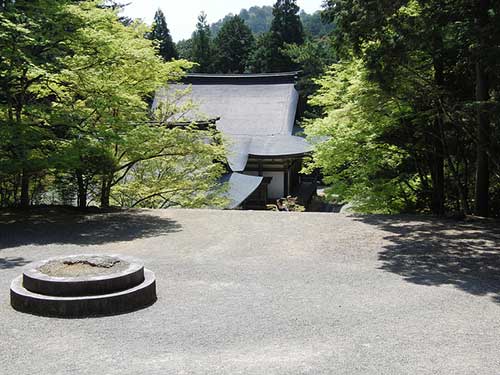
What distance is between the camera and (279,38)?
33781 mm

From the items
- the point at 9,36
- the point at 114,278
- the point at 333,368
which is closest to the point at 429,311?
the point at 333,368

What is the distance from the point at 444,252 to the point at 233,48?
3303 cm

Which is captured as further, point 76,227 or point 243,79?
point 243,79

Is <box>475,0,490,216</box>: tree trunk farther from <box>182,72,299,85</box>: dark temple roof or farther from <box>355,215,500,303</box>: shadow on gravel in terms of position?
<box>182,72,299,85</box>: dark temple roof

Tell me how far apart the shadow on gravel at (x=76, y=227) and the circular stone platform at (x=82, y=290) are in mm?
2472

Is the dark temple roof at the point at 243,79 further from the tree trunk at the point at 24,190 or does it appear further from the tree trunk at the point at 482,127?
the tree trunk at the point at 482,127

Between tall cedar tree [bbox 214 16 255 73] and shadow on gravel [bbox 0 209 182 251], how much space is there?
28972 millimetres

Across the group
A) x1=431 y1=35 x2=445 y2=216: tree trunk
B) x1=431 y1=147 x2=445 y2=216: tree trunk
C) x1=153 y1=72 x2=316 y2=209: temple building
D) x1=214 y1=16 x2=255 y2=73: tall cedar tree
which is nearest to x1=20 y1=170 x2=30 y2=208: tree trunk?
x1=153 y1=72 x2=316 y2=209: temple building

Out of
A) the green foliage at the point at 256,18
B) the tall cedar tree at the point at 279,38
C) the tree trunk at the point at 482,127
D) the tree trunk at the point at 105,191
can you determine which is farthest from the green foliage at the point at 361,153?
the green foliage at the point at 256,18

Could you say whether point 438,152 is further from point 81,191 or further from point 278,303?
point 81,191

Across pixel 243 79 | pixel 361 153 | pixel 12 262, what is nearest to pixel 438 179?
pixel 361 153

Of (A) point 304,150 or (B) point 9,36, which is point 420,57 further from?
(A) point 304,150

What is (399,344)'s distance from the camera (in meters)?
3.99

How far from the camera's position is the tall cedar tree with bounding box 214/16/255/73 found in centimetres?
3759
